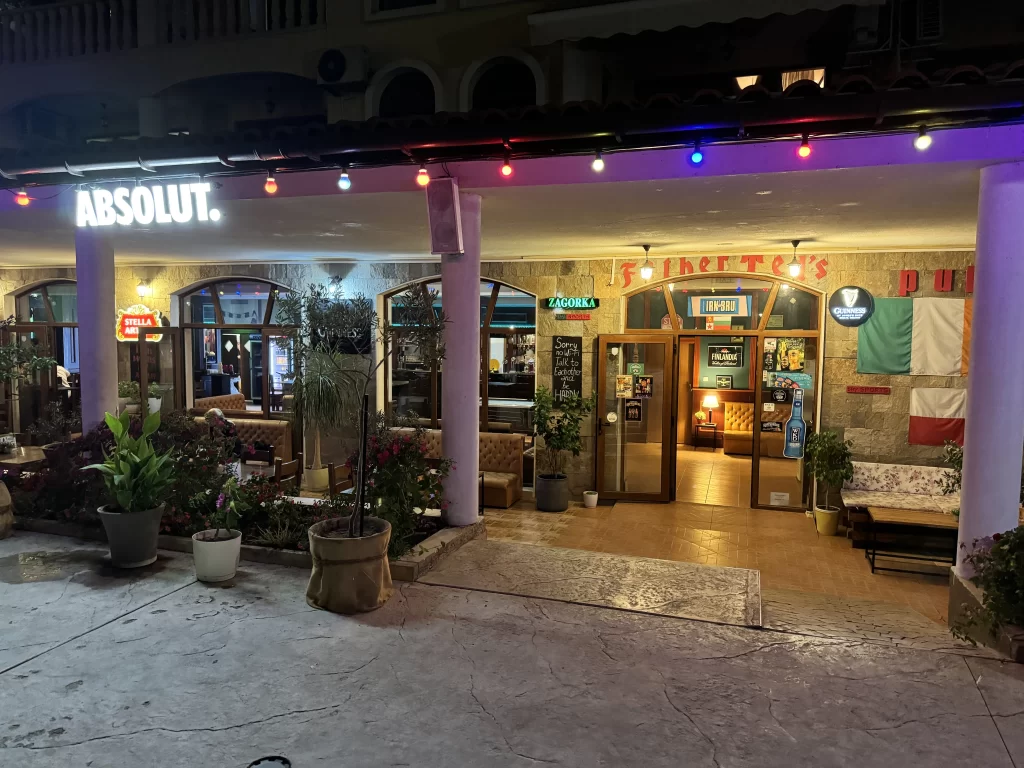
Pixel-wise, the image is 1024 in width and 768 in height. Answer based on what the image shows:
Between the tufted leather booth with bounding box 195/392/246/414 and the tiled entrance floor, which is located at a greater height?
the tufted leather booth with bounding box 195/392/246/414

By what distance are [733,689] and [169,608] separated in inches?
129

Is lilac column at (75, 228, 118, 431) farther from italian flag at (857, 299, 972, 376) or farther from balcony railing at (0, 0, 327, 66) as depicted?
italian flag at (857, 299, 972, 376)

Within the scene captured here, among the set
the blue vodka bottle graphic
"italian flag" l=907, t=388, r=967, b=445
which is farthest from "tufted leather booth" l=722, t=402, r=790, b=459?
"italian flag" l=907, t=388, r=967, b=445

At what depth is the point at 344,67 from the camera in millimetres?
7184

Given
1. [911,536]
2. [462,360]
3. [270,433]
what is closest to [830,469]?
[911,536]

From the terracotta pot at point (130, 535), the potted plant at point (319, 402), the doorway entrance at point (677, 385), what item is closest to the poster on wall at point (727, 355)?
the doorway entrance at point (677, 385)

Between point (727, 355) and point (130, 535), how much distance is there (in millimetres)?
11228

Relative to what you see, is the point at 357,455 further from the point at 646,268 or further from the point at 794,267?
the point at 794,267

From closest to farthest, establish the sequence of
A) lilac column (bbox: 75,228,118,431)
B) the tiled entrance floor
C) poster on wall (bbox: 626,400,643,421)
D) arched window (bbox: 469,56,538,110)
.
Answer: the tiled entrance floor
lilac column (bbox: 75,228,118,431)
arched window (bbox: 469,56,538,110)
poster on wall (bbox: 626,400,643,421)

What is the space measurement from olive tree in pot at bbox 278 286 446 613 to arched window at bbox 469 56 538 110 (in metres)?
3.10

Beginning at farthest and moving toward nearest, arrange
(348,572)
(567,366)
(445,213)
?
(567,366), (445,213), (348,572)

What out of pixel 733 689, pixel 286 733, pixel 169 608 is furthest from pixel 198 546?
pixel 733 689

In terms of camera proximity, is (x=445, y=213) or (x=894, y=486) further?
(x=894, y=486)

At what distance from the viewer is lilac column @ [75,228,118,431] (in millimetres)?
6863
